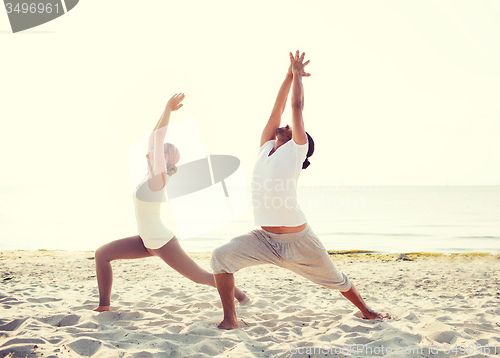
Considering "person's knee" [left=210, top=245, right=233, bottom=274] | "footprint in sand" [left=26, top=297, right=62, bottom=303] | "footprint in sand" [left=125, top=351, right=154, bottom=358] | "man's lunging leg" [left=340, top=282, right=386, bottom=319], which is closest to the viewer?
"footprint in sand" [left=125, top=351, right=154, bottom=358]

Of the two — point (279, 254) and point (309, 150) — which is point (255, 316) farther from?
point (309, 150)

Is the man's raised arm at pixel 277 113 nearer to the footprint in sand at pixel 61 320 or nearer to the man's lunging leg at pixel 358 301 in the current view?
the man's lunging leg at pixel 358 301

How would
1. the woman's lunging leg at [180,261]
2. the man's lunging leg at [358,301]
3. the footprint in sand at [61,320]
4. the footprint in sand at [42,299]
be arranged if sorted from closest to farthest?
the footprint in sand at [61,320] → the man's lunging leg at [358,301] → the woman's lunging leg at [180,261] → the footprint in sand at [42,299]

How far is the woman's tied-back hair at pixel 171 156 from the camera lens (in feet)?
12.3

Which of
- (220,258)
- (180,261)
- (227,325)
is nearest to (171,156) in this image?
(180,261)

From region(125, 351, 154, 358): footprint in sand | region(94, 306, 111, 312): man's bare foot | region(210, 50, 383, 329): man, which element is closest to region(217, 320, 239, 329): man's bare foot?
region(210, 50, 383, 329): man

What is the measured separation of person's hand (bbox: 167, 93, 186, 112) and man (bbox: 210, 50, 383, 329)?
0.97 metres

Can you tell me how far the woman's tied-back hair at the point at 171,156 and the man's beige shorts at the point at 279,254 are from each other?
99 centimetres

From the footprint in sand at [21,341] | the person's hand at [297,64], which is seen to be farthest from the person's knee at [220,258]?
the person's hand at [297,64]

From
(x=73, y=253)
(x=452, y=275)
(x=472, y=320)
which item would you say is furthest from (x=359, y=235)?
(x=472, y=320)

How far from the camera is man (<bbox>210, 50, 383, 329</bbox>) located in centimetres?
318

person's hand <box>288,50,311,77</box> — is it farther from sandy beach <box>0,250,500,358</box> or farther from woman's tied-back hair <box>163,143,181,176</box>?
sandy beach <box>0,250,500,358</box>

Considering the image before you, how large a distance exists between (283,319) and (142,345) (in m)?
1.47

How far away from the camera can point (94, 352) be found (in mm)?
2740
